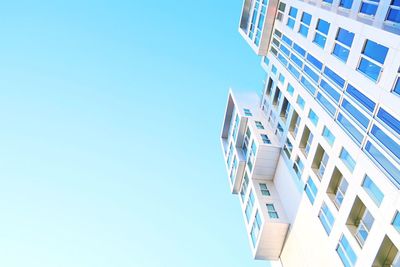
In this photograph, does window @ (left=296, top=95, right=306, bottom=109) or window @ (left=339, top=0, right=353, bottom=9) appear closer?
window @ (left=339, top=0, right=353, bottom=9)

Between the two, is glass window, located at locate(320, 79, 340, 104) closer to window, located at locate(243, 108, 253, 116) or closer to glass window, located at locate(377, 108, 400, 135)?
glass window, located at locate(377, 108, 400, 135)

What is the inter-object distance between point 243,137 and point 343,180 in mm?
17706

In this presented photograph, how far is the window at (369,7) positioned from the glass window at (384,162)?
23.8 feet

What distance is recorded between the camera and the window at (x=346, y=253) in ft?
61.5

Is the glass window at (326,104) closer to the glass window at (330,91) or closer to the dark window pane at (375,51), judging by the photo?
the glass window at (330,91)

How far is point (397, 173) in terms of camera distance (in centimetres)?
1551

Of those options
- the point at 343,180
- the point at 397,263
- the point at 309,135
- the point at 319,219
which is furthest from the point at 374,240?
the point at 309,135

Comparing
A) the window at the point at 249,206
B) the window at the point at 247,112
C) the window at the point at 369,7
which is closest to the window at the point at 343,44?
the window at the point at 369,7

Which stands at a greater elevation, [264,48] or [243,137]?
[264,48]

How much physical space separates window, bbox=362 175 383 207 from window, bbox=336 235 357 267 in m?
3.70

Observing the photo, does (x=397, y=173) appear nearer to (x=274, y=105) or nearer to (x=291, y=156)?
(x=291, y=156)

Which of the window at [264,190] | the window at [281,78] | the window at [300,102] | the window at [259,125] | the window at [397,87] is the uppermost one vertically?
the window at [397,87]

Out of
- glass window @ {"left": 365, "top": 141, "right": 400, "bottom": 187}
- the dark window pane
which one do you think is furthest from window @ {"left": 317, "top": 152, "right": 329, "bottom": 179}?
the dark window pane

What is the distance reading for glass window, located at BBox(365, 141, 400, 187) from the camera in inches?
610
